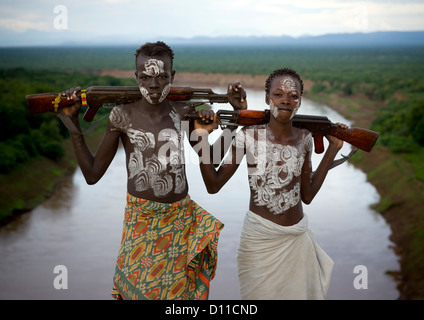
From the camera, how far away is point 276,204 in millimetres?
3258

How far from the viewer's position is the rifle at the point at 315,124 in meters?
3.25

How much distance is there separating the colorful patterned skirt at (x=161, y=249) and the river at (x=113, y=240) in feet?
17.1

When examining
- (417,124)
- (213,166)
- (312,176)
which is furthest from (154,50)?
(417,124)

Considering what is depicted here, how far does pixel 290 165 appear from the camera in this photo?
329 centimetres

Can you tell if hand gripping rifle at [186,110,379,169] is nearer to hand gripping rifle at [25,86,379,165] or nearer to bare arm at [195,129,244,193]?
hand gripping rifle at [25,86,379,165]

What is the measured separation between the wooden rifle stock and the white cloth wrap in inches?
24.5

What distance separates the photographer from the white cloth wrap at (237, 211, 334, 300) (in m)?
3.23

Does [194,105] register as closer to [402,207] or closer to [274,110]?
[274,110]

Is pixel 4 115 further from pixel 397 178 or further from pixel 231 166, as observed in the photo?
pixel 231 166

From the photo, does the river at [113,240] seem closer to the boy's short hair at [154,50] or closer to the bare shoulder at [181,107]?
the bare shoulder at [181,107]

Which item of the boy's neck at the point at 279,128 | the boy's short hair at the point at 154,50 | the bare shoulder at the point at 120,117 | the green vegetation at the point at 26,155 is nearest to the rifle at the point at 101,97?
the bare shoulder at the point at 120,117

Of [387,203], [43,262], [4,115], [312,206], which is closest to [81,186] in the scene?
A: [4,115]

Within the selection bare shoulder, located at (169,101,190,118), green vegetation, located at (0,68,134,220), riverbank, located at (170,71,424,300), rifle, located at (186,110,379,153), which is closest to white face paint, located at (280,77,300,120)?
rifle, located at (186,110,379,153)
